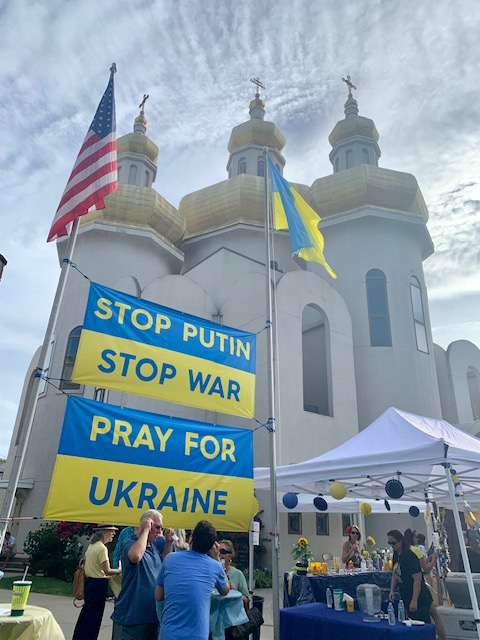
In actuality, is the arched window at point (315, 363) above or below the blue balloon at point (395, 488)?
above

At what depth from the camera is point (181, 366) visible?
20.1 ft

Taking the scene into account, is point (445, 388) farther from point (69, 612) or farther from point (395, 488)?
point (69, 612)

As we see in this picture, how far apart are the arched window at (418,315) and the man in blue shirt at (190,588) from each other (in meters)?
17.5

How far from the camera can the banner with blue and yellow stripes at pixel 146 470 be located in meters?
4.94

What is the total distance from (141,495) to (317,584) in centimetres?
435

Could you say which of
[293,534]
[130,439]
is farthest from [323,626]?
[293,534]

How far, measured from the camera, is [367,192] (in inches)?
856

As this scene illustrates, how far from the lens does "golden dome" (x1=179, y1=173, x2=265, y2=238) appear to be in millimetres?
22938

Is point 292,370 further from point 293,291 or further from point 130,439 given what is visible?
point 130,439

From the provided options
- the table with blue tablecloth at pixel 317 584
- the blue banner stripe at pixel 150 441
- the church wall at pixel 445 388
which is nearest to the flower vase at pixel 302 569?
the table with blue tablecloth at pixel 317 584

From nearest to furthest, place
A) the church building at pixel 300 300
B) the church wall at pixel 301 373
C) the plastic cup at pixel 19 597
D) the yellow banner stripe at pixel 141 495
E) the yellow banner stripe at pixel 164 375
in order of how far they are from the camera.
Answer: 1. the plastic cup at pixel 19 597
2. the yellow banner stripe at pixel 141 495
3. the yellow banner stripe at pixel 164 375
4. the church wall at pixel 301 373
5. the church building at pixel 300 300

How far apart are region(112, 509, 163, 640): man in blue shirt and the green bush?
1118 cm

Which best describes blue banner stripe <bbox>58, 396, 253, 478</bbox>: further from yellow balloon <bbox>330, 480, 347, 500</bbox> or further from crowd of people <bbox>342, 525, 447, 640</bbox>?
crowd of people <bbox>342, 525, 447, 640</bbox>

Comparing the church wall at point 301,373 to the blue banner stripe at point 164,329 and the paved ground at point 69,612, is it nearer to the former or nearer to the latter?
the paved ground at point 69,612
